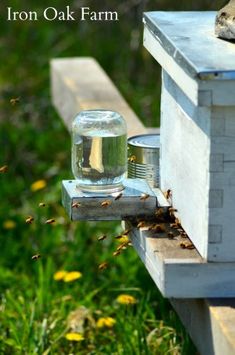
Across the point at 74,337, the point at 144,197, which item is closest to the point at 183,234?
the point at 144,197

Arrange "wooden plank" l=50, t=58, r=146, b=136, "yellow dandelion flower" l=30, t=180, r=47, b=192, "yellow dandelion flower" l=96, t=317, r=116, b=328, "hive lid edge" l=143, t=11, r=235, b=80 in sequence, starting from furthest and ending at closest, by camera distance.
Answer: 1. "yellow dandelion flower" l=30, t=180, r=47, b=192
2. "wooden plank" l=50, t=58, r=146, b=136
3. "yellow dandelion flower" l=96, t=317, r=116, b=328
4. "hive lid edge" l=143, t=11, r=235, b=80

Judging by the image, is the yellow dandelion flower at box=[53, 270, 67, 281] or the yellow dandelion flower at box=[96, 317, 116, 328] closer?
the yellow dandelion flower at box=[96, 317, 116, 328]

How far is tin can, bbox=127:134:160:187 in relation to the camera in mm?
3006

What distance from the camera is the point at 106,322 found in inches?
137

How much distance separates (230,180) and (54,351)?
3.82ft

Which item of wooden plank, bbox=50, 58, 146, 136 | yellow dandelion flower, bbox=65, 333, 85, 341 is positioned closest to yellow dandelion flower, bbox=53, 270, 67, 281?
yellow dandelion flower, bbox=65, 333, 85, 341

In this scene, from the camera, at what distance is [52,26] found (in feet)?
22.4

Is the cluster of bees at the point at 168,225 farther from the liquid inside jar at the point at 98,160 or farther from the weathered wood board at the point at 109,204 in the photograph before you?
the liquid inside jar at the point at 98,160

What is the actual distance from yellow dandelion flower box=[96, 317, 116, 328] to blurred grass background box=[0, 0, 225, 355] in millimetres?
21

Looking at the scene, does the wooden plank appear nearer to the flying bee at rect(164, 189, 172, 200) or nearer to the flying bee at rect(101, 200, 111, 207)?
the flying bee at rect(164, 189, 172, 200)

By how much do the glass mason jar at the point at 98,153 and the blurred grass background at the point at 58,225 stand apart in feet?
1.92

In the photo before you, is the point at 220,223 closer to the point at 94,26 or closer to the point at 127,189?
the point at 127,189

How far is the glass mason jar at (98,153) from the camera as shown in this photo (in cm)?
274

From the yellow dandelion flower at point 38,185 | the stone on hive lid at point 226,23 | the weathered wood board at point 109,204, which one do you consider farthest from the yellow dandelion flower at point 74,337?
the yellow dandelion flower at point 38,185
